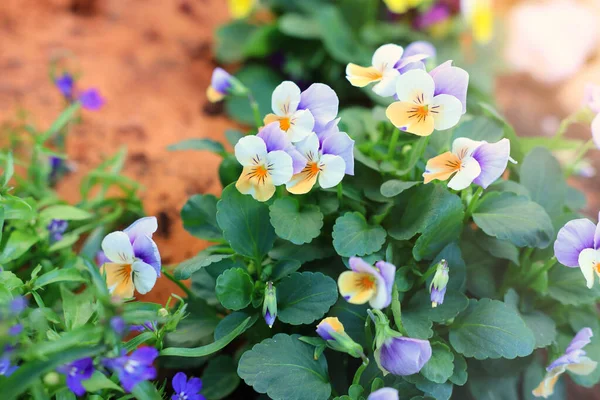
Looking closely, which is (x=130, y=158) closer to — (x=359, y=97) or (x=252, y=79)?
(x=252, y=79)

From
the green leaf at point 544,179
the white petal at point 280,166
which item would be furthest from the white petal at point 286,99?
the green leaf at point 544,179

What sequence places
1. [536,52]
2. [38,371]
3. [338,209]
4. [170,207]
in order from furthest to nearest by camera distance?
[536,52], [170,207], [338,209], [38,371]

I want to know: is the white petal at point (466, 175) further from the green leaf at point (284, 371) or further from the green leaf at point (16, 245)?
the green leaf at point (16, 245)

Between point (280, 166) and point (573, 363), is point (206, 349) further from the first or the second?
point (573, 363)

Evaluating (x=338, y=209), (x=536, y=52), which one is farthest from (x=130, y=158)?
(x=536, y=52)

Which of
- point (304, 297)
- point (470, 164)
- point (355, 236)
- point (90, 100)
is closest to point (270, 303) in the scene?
point (304, 297)

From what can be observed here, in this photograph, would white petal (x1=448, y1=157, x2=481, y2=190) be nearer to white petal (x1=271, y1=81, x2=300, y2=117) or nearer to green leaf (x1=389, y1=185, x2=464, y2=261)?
green leaf (x1=389, y1=185, x2=464, y2=261)

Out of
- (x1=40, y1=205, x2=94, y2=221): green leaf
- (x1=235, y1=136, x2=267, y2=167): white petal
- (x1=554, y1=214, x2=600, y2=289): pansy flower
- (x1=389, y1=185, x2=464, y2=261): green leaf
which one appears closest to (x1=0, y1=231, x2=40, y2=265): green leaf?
(x1=40, y1=205, x2=94, y2=221): green leaf
